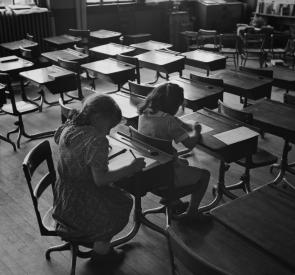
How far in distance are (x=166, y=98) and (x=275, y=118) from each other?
104cm

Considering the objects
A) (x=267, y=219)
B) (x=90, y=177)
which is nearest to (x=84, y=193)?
(x=90, y=177)

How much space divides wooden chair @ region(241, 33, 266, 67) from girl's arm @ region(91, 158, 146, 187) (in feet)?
20.4

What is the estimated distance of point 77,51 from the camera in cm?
635

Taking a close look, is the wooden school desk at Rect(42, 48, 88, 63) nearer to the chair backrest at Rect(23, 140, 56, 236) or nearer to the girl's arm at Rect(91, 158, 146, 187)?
the chair backrest at Rect(23, 140, 56, 236)

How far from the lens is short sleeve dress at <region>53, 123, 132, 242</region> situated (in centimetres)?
229

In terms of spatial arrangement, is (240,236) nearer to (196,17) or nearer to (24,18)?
(24,18)

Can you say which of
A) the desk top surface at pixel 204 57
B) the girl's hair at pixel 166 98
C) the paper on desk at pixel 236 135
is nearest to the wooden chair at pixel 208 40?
the desk top surface at pixel 204 57

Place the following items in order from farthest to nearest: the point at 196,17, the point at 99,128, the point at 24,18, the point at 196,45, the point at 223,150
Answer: the point at 196,17 < the point at 196,45 < the point at 24,18 < the point at 223,150 < the point at 99,128

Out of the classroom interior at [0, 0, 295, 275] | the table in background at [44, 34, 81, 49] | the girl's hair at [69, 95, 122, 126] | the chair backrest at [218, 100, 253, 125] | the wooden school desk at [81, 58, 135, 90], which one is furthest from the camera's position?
the table in background at [44, 34, 81, 49]

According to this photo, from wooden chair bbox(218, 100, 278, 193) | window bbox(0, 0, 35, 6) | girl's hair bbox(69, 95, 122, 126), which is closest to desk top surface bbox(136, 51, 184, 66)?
wooden chair bbox(218, 100, 278, 193)

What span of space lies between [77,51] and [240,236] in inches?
200

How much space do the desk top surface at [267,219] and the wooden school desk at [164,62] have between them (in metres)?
3.47

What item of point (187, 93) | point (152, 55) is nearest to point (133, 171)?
point (187, 93)

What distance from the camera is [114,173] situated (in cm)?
235
